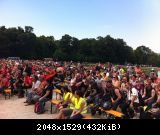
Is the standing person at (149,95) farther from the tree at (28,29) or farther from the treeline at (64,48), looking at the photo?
the tree at (28,29)

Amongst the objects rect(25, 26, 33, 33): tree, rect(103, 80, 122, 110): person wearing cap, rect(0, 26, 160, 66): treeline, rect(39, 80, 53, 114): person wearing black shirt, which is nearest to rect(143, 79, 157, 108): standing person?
rect(103, 80, 122, 110): person wearing cap

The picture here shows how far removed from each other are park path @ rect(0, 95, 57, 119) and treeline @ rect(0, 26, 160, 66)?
67.0 meters

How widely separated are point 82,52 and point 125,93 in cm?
8754

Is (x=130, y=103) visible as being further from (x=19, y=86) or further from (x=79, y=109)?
(x=19, y=86)

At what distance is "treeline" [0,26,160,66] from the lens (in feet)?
271

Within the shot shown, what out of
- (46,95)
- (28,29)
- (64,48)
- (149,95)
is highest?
(28,29)

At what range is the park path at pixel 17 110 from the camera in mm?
11853

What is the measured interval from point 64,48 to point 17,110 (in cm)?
8449

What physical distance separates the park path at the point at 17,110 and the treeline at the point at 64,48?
220 feet

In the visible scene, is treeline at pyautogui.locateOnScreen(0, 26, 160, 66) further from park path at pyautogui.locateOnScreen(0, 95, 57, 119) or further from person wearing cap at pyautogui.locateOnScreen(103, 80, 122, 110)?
person wearing cap at pyautogui.locateOnScreen(103, 80, 122, 110)

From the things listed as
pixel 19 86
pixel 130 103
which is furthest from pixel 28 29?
pixel 130 103

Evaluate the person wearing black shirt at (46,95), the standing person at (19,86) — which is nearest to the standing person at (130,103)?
the person wearing black shirt at (46,95)

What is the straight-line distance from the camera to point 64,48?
97250 mm

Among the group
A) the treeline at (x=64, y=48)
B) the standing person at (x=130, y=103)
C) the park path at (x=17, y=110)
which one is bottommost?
the park path at (x=17, y=110)
